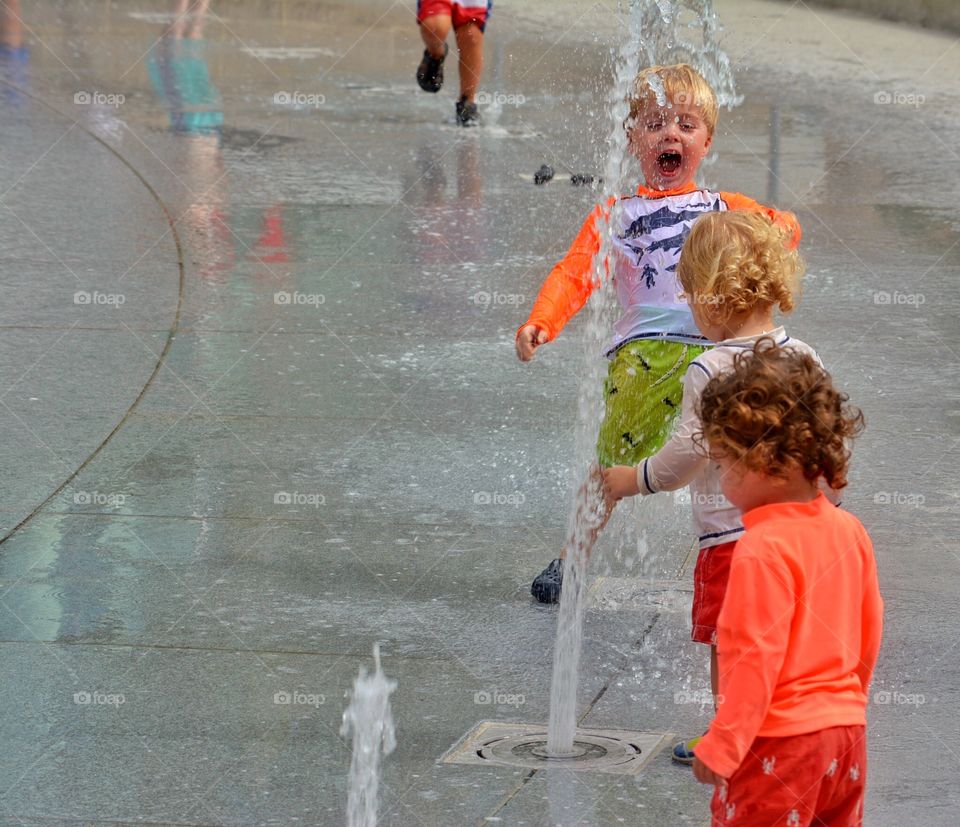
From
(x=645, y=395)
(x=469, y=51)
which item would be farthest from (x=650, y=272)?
(x=469, y=51)

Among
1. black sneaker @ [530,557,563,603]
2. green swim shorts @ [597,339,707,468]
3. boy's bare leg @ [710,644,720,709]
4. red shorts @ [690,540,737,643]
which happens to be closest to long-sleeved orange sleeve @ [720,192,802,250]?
green swim shorts @ [597,339,707,468]

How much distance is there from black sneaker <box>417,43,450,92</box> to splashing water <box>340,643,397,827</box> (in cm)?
771

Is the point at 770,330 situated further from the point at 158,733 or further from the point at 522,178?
the point at 522,178

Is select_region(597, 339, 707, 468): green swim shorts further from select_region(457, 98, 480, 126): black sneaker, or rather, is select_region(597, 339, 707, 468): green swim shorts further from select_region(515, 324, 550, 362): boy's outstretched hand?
select_region(457, 98, 480, 126): black sneaker

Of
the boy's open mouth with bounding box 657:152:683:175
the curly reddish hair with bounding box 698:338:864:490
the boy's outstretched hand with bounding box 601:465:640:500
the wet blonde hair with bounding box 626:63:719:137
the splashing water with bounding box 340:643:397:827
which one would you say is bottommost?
the splashing water with bounding box 340:643:397:827

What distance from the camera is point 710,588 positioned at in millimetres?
3807

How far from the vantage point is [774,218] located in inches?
161

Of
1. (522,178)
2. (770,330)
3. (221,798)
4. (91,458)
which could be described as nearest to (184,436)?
(91,458)

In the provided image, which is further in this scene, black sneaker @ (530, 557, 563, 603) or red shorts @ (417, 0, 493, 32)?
red shorts @ (417, 0, 493, 32)

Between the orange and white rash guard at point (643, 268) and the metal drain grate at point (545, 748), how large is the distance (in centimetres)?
105

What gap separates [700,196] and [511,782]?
1737 mm

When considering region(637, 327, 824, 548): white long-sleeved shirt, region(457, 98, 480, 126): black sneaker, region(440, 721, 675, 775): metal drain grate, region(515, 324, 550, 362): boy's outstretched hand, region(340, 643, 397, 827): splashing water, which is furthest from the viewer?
region(457, 98, 480, 126): black sneaker

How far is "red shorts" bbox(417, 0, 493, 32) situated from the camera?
443 inches

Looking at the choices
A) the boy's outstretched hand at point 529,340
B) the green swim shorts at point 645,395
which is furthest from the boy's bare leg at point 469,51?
the boy's outstretched hand at point 529,340
